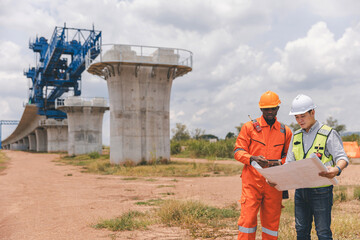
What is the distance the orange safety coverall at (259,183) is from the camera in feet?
14.2

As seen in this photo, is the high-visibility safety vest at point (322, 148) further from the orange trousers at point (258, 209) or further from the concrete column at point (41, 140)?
the concrete column at point (41, 140)

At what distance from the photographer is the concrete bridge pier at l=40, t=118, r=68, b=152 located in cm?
5291

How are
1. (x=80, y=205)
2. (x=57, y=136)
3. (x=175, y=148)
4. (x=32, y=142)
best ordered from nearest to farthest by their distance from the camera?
(x=80, y=205)
(x=175, y=148)
(x=57, y=136)
(x=32, y=142)

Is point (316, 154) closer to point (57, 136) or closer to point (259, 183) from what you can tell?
point (259, 183)

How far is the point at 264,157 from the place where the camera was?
14.3 feet

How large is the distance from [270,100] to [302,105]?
0.60 m

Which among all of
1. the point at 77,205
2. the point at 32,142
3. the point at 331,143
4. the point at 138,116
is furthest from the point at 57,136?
the point at 331,143

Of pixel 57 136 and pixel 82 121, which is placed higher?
pixel 82 121

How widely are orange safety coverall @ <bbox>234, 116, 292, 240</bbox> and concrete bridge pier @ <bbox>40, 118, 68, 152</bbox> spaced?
169 ft

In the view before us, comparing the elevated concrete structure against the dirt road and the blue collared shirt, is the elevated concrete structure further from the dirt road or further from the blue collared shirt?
the blue collared shirt

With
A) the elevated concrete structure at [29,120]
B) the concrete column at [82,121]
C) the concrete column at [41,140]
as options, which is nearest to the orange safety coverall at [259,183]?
the concrete column at [82,121]

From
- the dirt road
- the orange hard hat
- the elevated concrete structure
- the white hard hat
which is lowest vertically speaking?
the dirt road

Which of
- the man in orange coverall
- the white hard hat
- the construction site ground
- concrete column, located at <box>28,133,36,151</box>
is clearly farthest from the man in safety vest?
concrete column, located at <box>28,133,36,151</box>

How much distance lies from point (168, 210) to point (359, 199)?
5016 millimetres
